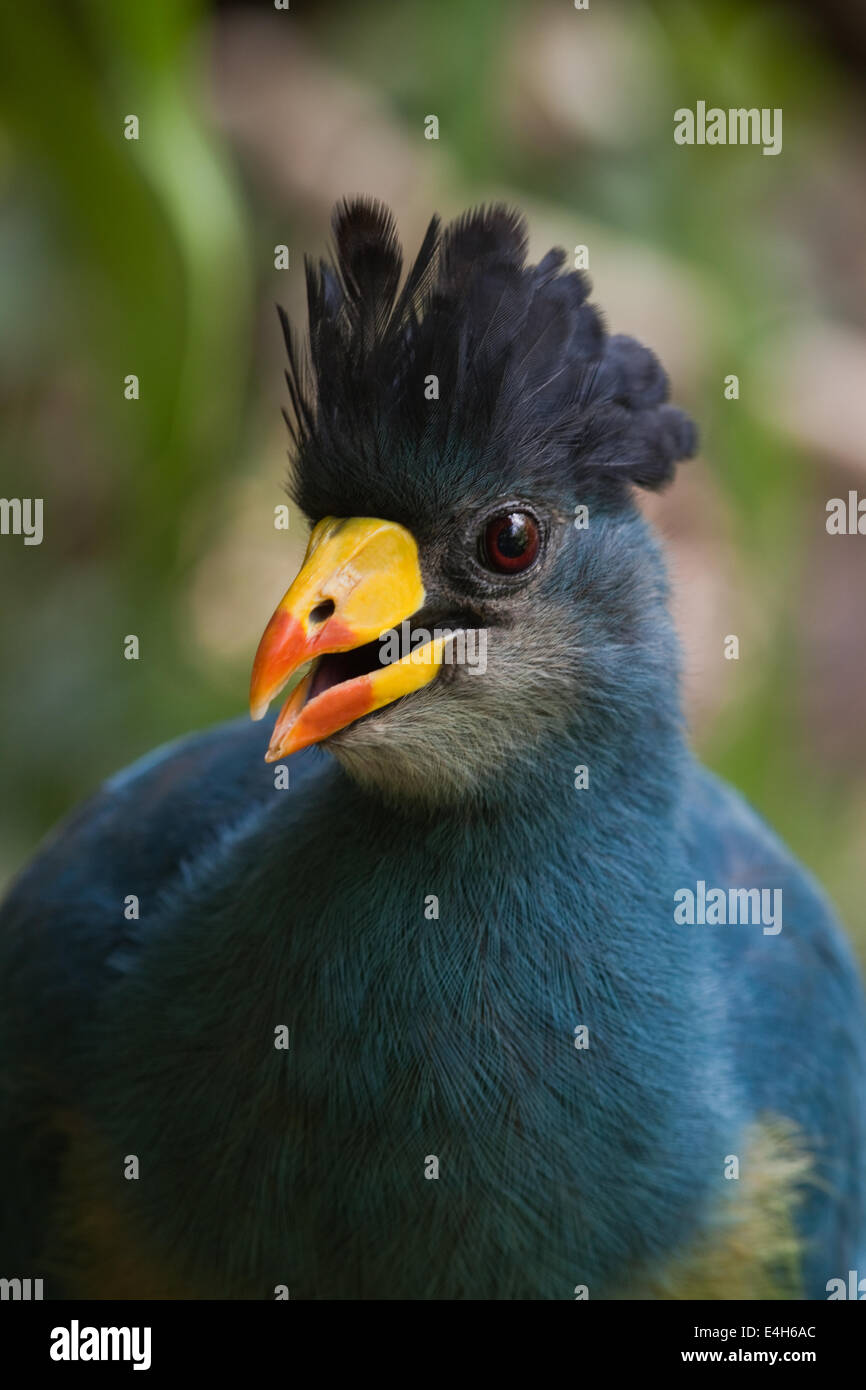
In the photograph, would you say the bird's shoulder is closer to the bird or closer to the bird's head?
the bird

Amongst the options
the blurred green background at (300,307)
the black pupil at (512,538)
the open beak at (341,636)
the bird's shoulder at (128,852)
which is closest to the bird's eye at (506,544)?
the black pupil at (512,538)

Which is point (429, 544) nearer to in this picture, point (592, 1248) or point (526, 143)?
point (592, 1248)

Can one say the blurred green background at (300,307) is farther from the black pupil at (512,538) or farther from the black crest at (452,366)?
the black pupil at (512,538)

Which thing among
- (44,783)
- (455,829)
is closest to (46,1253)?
(455,829)

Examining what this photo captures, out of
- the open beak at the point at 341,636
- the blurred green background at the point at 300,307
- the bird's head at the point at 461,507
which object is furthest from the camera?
the blurred green background at the point at 300,307

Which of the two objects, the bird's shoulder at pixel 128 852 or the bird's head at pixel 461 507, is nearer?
the bird's head at pixel 461 507
